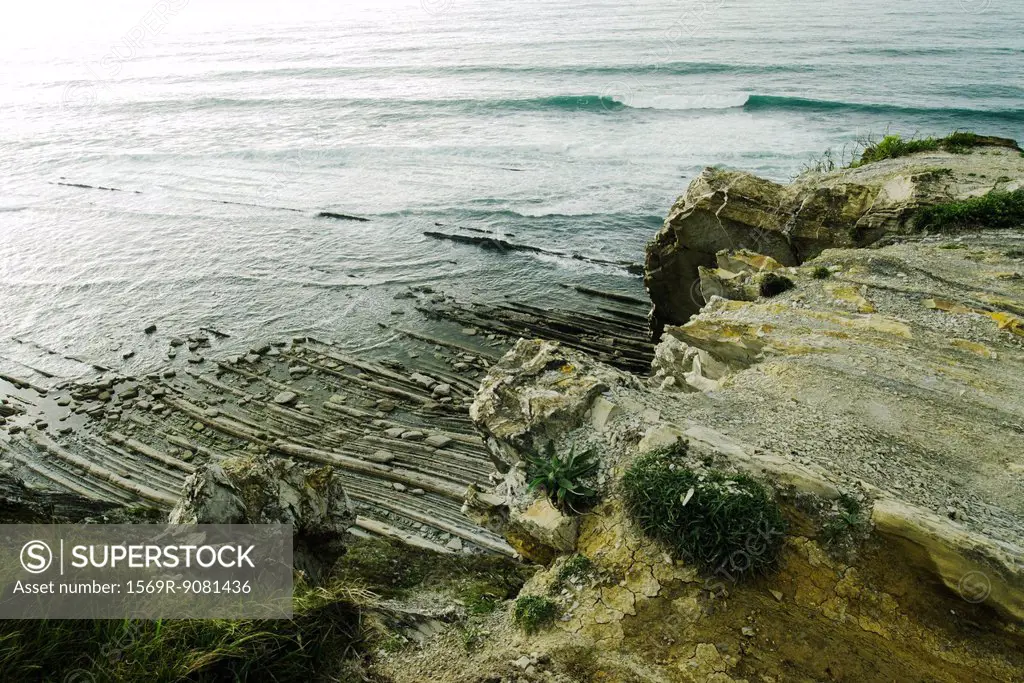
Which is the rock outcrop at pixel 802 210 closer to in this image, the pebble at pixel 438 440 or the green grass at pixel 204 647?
the pebble at pixel 438 440

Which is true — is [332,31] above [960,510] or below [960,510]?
above

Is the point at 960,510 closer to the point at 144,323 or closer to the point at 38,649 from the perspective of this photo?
the point at 38,649

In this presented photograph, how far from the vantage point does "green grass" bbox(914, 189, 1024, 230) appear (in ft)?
40.5

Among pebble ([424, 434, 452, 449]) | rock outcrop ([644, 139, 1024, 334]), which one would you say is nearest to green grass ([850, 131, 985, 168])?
rock outcrop ([644, 139, 1024, 334])

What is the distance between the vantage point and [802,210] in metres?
14.8

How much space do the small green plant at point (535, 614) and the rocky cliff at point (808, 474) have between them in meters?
0.08

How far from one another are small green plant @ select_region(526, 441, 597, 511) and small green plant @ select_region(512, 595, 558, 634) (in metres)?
1.09

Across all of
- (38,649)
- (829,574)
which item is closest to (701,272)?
(829,574)

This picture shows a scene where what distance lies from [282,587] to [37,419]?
37.3ft

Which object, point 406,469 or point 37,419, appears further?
point 37,419

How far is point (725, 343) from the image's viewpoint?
405 inches

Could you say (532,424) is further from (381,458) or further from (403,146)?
(403,146)

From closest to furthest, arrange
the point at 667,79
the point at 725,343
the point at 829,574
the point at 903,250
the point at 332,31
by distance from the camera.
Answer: the point at 829,574, the point at 725,343, the point at 903,250, the point at 667,79, the point at 332,31

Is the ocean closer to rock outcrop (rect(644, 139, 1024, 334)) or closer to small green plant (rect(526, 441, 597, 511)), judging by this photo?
rock outcrop (rect(644, 139, 1024, 334))
